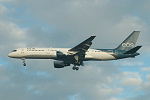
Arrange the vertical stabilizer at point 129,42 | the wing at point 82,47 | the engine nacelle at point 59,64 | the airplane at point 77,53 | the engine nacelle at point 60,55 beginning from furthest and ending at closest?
the engine nacelle at point 59,64 → the vertical stabilizer at point 129,42 → the airplane at point 77,53 → the engine nacelle at point 60,55 → the wing at point 82,47

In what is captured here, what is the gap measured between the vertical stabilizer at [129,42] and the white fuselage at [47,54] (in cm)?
449

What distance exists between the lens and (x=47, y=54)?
78188mm

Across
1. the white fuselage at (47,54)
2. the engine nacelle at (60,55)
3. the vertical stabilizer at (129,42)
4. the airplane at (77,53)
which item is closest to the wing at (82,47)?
the airplane at (77,53)

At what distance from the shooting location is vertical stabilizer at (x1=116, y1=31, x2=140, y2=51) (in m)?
83.2

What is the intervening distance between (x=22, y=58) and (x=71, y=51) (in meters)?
12.2

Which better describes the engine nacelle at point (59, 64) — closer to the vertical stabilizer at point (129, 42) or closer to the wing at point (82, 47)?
the wing at point (82, 47)

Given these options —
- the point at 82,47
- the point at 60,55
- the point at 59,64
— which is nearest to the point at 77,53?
the point at 82,47

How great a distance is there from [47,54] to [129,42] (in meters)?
21.7

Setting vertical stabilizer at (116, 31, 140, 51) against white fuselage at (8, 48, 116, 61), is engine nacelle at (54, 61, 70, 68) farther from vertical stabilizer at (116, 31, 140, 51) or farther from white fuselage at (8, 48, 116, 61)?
vertical stabilizer at (116, 31, 140, 51)

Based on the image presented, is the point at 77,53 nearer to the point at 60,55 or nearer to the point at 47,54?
the point at 60,55

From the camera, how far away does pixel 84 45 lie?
7650 cm

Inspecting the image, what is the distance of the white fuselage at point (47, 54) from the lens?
257 feet

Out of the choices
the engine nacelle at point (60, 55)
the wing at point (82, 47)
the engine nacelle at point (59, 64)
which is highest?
the wing at point (82, 47)

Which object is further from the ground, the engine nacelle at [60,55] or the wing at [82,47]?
the wing at [82,47]
